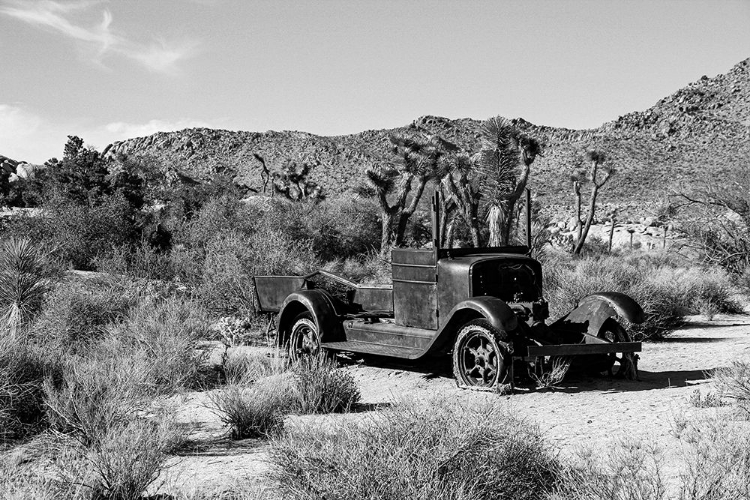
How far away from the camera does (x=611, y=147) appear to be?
208 ft

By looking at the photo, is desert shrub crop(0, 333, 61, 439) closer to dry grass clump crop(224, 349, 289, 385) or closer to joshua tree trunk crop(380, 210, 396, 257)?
dry grass clump crop(224, 349, 289, 385)

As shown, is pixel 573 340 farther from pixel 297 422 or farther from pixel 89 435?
pixel 89 435

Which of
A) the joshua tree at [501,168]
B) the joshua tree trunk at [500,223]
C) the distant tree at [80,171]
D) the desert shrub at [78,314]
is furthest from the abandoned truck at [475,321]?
the distant tree at [80,171]

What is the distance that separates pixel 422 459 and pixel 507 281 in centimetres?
522

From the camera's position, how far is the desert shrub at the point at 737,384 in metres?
7.12

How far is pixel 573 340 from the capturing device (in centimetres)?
963

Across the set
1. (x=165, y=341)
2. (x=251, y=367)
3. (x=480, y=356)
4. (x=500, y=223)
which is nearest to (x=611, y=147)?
(x=500, y=223)

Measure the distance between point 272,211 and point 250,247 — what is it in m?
12.1

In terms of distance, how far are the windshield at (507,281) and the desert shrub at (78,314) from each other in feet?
18.5

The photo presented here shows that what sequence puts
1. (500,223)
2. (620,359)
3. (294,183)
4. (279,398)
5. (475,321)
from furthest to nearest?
(294,183) < (500,223) < (620,359) < (475,321) < (279,398)

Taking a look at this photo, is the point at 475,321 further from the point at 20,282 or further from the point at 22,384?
the point at 20,282

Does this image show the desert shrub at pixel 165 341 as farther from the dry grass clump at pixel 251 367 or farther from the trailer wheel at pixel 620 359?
the trailer wheel at pixel 620 359

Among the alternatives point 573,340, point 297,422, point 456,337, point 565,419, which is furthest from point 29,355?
point 573,340

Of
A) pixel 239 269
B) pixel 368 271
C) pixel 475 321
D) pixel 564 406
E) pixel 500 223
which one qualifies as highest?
pixel 500 223
